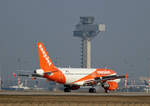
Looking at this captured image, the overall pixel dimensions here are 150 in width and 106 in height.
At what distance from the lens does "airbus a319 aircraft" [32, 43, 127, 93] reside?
84.4 meters

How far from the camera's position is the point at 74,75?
3497 inches

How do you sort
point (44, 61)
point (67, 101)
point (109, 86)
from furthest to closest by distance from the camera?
point (109, 86) < point (44, 61) < point (67, 101)

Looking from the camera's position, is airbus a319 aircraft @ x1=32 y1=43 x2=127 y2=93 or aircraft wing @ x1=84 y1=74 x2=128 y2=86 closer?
airbus a319 aircraft @ x1=32 y1=43 x2=127 y2=93

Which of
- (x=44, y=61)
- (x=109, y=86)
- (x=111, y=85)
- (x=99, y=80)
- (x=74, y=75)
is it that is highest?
(x=44, y=61)

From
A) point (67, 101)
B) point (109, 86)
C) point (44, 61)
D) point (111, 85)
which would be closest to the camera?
point (67, 101)

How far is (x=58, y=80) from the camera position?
8612 centimetres

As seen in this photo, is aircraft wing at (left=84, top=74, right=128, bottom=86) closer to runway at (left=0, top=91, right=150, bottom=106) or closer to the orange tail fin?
the orange tail fin

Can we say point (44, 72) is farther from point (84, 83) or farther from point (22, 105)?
point (22, 105)

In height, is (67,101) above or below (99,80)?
below

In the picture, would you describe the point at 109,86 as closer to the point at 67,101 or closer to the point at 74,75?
the point at 74,75

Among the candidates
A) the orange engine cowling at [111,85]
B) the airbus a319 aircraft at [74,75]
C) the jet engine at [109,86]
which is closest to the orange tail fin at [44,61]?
the airbus a319 aircraft at [74,75]

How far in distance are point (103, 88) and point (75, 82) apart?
6624mm

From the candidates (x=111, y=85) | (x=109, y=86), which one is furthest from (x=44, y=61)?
(x=111, y=85)

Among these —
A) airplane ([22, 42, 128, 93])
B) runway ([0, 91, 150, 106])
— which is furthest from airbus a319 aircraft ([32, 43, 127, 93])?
runway ([0, 91, 150, 106])
